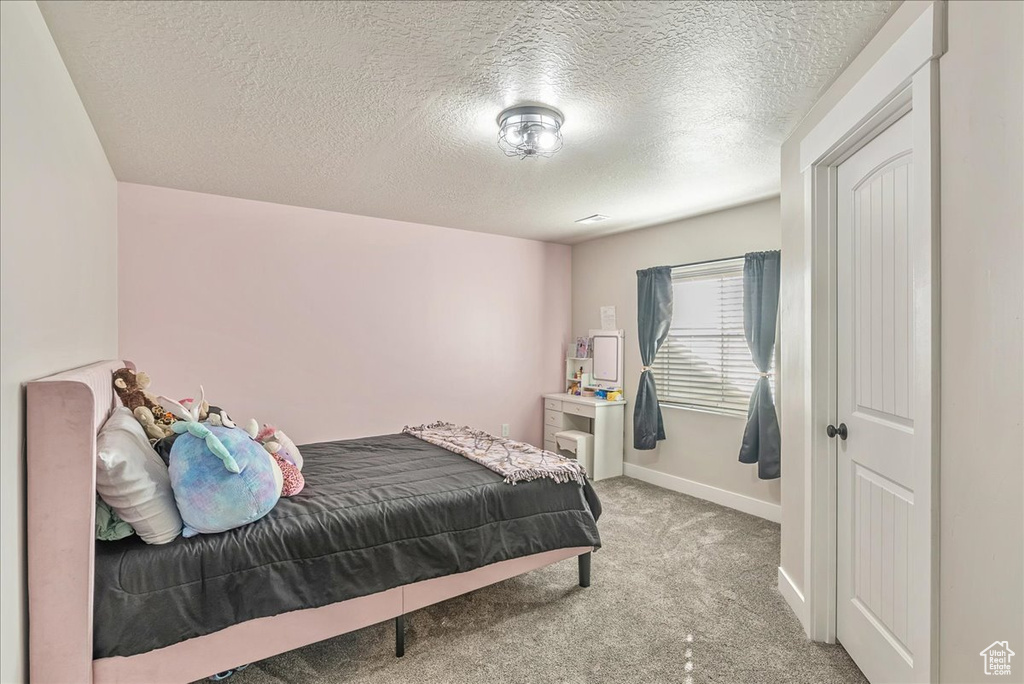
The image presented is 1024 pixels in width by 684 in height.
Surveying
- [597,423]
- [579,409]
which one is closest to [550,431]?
[579,409]

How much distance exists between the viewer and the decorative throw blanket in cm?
263

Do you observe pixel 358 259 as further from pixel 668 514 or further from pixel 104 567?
pixel 668 514

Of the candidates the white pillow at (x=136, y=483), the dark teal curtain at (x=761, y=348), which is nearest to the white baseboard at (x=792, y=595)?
the dark teal curtain at (x=761, y=348)

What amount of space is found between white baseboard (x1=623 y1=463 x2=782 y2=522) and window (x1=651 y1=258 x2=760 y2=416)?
0.65 meters

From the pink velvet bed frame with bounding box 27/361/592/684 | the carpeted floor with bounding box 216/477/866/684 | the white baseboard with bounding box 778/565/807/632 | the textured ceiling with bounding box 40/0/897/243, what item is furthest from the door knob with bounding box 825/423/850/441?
the pink velvet bed frame with bounding box 27/361/592/684

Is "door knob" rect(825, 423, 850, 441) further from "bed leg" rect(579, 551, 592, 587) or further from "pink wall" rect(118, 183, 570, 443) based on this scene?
"pink wall" rect(118, 183, 570, 443)

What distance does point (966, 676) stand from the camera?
123 centimetres

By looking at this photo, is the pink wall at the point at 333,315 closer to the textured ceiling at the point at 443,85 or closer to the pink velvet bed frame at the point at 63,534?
the textured ceiling at the point at 443,85

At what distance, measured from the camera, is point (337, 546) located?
2.02 m

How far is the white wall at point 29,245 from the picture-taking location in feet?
4.14

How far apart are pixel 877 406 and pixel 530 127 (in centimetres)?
185

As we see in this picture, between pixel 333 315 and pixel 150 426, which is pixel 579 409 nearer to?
pixel 333 315

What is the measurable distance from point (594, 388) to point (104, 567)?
162 inches

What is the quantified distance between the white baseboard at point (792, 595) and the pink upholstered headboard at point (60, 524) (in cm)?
279
